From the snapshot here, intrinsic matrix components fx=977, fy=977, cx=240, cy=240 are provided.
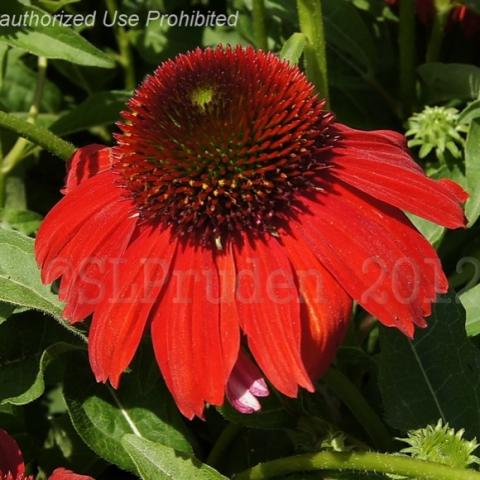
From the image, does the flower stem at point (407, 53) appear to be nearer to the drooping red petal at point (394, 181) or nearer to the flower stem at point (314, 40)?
the flower stem at point (314, 40)

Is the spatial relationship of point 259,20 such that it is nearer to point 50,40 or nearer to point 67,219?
point 50,40

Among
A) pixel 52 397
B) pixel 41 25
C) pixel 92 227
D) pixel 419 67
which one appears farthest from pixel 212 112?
pixel 52 397

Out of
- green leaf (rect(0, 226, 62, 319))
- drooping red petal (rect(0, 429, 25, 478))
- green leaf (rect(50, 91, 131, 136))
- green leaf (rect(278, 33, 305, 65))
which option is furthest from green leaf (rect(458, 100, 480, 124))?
drooping red petal (rect(0, 429, 25, 478))

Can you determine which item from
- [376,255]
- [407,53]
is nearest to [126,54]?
[407,53]

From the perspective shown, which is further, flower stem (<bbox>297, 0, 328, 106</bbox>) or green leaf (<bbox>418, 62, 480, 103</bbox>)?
green leaf (<bbox>418, 62, 480, 103</bbox>)

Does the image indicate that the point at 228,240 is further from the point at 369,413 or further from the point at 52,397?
the point at 52,397

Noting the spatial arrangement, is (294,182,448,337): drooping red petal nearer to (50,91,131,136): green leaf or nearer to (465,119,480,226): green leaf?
(465,119,480,226): green leaf
